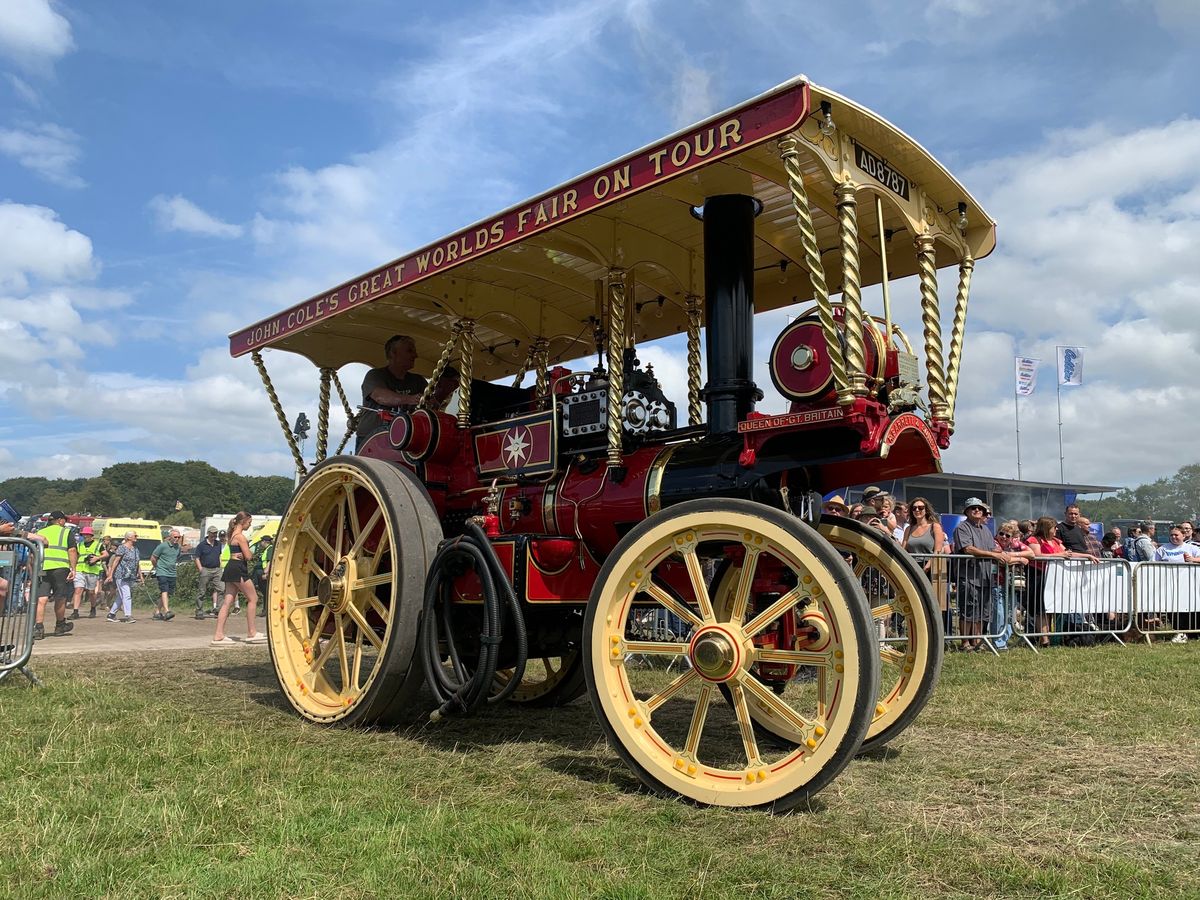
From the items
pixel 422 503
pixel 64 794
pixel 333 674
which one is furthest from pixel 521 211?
pixel 333 674

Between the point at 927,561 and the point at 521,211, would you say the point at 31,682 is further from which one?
the point at 927,561

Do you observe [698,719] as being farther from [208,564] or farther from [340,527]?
[208,564]

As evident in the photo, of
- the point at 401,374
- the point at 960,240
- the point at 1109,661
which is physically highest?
the point at 960,240

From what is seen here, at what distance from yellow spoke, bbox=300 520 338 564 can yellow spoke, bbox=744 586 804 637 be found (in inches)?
108

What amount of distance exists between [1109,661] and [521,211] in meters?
6.42

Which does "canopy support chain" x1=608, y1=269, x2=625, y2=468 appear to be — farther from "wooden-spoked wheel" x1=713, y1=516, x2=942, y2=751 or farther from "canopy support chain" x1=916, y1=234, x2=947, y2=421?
"canopy support chain" x1=916, y1=234, x2=947, y2=421

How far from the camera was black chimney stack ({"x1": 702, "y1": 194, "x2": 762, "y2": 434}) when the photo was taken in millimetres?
4234

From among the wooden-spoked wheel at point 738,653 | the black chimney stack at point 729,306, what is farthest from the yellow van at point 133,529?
the wooden-spoked wheel at point 738,653

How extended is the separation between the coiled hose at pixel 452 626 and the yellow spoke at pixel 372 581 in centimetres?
38

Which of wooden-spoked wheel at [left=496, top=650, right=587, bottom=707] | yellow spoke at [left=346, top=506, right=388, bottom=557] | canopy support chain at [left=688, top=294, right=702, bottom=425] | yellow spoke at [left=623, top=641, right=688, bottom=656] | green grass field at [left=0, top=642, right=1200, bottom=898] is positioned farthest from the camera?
wooden-spoked wheel at [left=496, top=650, right=587, bottom=707]

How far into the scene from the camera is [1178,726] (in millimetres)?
4914

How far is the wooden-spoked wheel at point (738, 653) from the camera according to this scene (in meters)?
3.16

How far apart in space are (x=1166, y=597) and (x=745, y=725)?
8.89 m

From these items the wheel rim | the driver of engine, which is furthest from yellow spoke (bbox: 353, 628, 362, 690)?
the driver of engine
